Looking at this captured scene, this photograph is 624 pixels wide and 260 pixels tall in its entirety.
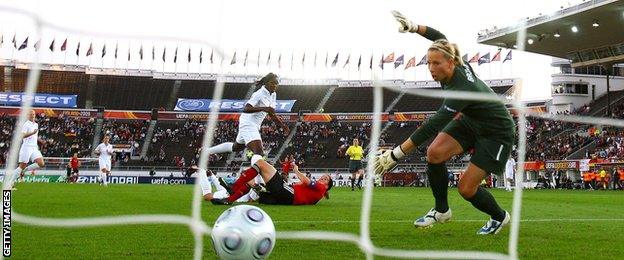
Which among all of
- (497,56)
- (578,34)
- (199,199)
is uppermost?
(578,34)

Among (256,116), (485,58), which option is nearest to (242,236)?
(256,116)

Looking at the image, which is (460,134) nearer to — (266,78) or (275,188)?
(266,78)

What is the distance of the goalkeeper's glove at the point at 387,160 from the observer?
5.29m

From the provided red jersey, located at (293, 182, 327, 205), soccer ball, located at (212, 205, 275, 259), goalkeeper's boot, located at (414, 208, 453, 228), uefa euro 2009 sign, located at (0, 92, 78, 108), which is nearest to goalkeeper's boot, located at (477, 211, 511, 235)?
goalkeeper's boot, located at (414, 208, 453, 228)

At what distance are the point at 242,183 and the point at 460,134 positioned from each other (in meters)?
3.49

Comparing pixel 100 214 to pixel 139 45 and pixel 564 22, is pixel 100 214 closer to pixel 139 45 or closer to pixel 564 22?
pixel 564 22

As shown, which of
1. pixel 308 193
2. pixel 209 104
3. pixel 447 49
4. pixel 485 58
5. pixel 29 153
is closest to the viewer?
pixel 447 49

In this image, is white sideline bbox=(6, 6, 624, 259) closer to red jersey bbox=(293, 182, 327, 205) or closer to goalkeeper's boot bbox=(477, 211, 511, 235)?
goalkeeper's boot bbox=(477, 211, 511, 235)

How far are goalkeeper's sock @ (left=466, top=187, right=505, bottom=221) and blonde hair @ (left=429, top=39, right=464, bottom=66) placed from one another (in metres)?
1.13

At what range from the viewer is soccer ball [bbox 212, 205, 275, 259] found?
3414 mm

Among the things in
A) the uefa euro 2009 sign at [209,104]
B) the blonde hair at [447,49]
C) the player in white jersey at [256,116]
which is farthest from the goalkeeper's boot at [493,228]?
the uefa euro 2009 sign at [209,104]

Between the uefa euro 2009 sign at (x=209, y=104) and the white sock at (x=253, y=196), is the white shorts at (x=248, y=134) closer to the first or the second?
the white sock at (x=253, y=196)

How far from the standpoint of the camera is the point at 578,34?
31.8 m

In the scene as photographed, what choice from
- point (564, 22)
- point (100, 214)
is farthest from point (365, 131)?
point (100, 214)
